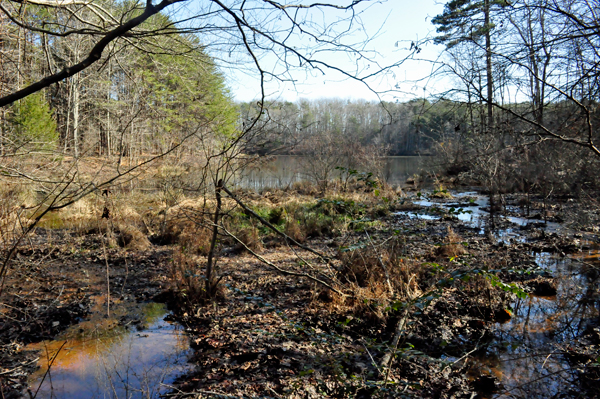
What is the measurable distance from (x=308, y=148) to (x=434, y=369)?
14.1m

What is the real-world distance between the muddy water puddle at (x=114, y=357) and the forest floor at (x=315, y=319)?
156mm

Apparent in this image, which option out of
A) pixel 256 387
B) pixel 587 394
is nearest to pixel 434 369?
pixel 587 394

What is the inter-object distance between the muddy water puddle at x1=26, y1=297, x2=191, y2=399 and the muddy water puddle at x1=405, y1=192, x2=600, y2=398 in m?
3.24

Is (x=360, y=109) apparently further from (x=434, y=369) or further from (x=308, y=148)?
(x=434, y=369)

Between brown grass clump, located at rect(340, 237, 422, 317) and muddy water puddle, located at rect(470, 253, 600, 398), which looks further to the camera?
brown grass clump, located at rect(340, 237, 422, 317)

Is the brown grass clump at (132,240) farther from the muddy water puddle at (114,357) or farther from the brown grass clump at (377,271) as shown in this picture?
the brown grass clump at (377,271)

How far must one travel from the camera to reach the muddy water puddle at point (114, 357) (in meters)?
3.61

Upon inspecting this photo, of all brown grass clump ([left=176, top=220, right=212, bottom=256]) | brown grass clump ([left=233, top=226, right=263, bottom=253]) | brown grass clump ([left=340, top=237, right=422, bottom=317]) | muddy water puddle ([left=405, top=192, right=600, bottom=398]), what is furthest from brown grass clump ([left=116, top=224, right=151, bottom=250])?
muddy water puddle ([left=405, top=192, right=600, bottom=398])

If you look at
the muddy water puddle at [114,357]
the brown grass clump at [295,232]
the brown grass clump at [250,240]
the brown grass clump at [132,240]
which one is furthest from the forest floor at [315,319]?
the brown grass clump at [295,232]

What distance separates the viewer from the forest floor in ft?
11.3

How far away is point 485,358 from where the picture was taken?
169 inches

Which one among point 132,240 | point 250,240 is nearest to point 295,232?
point 250,240

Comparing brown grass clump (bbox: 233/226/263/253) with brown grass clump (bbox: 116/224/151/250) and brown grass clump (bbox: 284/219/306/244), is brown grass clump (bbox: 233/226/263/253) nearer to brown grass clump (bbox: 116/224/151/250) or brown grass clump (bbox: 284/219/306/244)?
brown grass clump (bbox: 284/219/306/244)

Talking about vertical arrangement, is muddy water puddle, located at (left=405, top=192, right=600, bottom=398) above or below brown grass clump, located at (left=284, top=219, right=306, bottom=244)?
below
